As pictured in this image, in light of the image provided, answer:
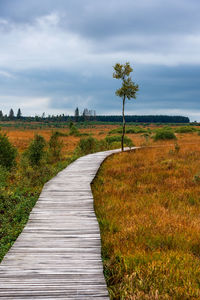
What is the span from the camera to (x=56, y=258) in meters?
3.69

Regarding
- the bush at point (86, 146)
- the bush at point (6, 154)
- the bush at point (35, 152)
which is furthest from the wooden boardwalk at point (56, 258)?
the bush at point (86, 146)

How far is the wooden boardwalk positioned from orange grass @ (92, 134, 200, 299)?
351 mm

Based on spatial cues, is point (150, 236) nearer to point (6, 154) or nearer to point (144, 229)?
point (144, 229)

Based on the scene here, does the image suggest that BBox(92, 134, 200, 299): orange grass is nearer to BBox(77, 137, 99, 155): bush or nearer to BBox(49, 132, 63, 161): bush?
BBox(49, 132, 63, 161): bush

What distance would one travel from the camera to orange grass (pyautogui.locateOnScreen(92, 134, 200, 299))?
333cm

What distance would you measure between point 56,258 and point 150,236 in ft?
6.66

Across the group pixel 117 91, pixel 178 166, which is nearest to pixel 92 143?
pixel 117 91

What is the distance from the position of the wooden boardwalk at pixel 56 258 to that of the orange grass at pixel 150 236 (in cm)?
35

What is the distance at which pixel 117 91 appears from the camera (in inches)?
735

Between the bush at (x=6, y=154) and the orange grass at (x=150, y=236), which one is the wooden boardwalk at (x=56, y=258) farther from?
the bush at (x=6, y=154)

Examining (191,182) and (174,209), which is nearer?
(174,209)

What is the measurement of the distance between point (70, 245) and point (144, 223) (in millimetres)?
1981

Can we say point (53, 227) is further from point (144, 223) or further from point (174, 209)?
point (174, 209)

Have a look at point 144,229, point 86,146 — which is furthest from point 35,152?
point 144,229
